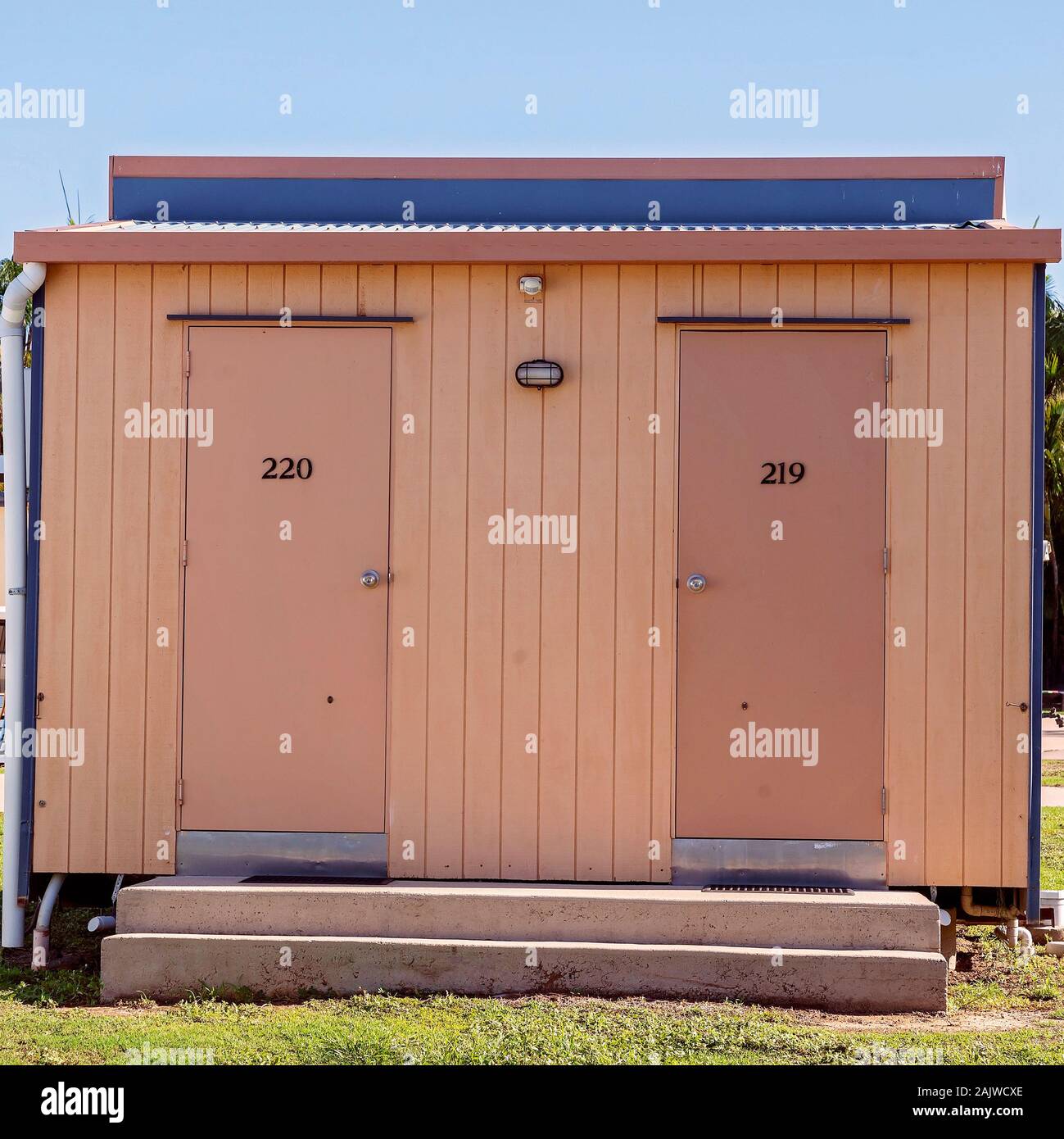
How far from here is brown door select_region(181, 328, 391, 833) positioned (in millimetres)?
5137

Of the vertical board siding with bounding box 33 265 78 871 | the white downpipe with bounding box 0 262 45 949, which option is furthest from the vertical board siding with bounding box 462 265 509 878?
the white downpipe with bounding box 0 262 45 949

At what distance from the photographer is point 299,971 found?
15.5 ft

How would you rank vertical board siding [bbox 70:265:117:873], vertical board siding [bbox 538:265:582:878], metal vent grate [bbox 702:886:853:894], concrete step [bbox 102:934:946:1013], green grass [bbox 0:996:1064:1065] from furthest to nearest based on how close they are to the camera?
vertical board siding [bbox 70:265:117:873] < vertical board siding [bbox 538:265:582:878] < metal vent grate [bbox 702:886:853:894] < concrete step [bbox 102:934:946:1013] < green grass [bbox 0:996:1064:1065]

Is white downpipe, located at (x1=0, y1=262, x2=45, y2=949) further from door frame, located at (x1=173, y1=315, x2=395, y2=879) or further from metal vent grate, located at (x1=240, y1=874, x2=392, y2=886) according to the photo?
metal vent grate, located at (x1=240, y1=874, x2=392, y2=886)

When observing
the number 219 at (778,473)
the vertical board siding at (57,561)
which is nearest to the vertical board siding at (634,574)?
the number 219 at (778,473)

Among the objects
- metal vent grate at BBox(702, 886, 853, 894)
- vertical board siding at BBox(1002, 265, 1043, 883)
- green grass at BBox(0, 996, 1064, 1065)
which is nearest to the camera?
green grass at BBox(0, 996, 1064, 1065)

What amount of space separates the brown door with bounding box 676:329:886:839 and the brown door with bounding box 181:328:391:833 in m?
1.38

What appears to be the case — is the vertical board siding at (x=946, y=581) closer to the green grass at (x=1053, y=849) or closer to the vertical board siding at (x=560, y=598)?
the vertical board siding at (x=560, y=598)

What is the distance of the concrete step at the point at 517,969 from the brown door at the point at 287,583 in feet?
1.89

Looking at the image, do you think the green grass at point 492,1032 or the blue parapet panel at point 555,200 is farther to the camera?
the blue parapet panel at point 555,200

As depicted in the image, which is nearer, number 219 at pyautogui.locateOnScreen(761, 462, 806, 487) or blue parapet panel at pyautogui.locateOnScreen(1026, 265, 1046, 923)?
blue parapet panel at pyautogui.locateOnScreen(1026, 265, 1046, 923)

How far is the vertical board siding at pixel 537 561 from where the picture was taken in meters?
5.02
